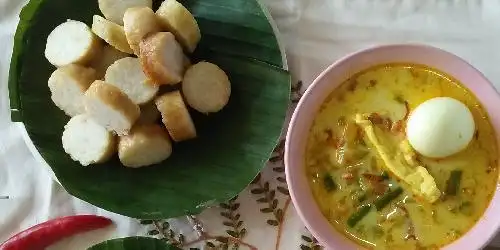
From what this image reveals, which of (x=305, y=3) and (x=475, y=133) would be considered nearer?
(x=475, y=133)

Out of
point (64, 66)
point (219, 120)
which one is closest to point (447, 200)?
point (219, 120)

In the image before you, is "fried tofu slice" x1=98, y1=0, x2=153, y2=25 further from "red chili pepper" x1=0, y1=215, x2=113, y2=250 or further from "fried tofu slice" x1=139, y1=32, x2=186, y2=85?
"red chili pepper" x1=0, y1=215, x2=113, y2=250

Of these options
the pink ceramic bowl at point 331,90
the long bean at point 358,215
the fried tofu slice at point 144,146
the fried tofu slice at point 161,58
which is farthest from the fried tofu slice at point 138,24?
the long bean at point 358,215

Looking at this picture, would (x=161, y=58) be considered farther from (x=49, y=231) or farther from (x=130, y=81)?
(x=49, y=231)

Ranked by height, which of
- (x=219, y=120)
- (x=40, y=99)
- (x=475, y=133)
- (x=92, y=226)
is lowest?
(x=92, y=226)

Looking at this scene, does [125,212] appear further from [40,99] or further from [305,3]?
[305,3]

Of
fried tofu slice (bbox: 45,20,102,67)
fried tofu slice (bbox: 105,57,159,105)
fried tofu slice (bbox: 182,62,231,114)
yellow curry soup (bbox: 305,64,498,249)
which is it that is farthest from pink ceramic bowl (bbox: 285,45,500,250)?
fried tofu slice (bbox: 45,20,102,67)


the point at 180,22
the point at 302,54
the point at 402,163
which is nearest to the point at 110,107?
the point at 180,22
